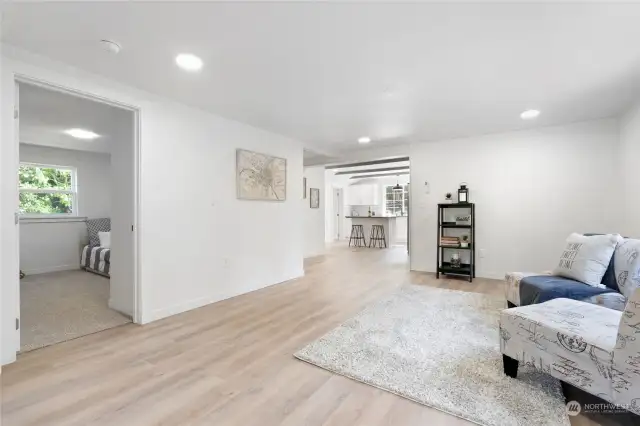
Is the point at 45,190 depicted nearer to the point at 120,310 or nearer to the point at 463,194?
the point at 120,310

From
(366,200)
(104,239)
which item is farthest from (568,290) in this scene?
(366,200)

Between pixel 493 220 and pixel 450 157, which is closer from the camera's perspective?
pixel 493 220

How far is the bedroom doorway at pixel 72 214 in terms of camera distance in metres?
2.90

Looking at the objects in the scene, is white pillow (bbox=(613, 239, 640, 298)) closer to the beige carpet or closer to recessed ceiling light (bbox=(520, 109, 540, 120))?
recessed ceiling light (bbox=(520, 109, 540, 120))

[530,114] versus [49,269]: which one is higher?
[530,114]

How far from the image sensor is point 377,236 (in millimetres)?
9562

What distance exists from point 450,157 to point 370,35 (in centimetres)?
361

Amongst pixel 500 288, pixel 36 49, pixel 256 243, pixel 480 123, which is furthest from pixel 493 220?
pixel 36 49

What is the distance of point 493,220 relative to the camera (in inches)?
187

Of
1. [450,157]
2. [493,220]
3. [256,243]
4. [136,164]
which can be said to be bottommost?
[256,243]

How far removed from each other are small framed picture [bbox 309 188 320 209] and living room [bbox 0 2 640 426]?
9.74 feet

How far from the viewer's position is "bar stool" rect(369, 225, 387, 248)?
9461 mm

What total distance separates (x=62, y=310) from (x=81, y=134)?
2.81m

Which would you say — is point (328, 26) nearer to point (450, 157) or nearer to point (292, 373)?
point (292, 373)
